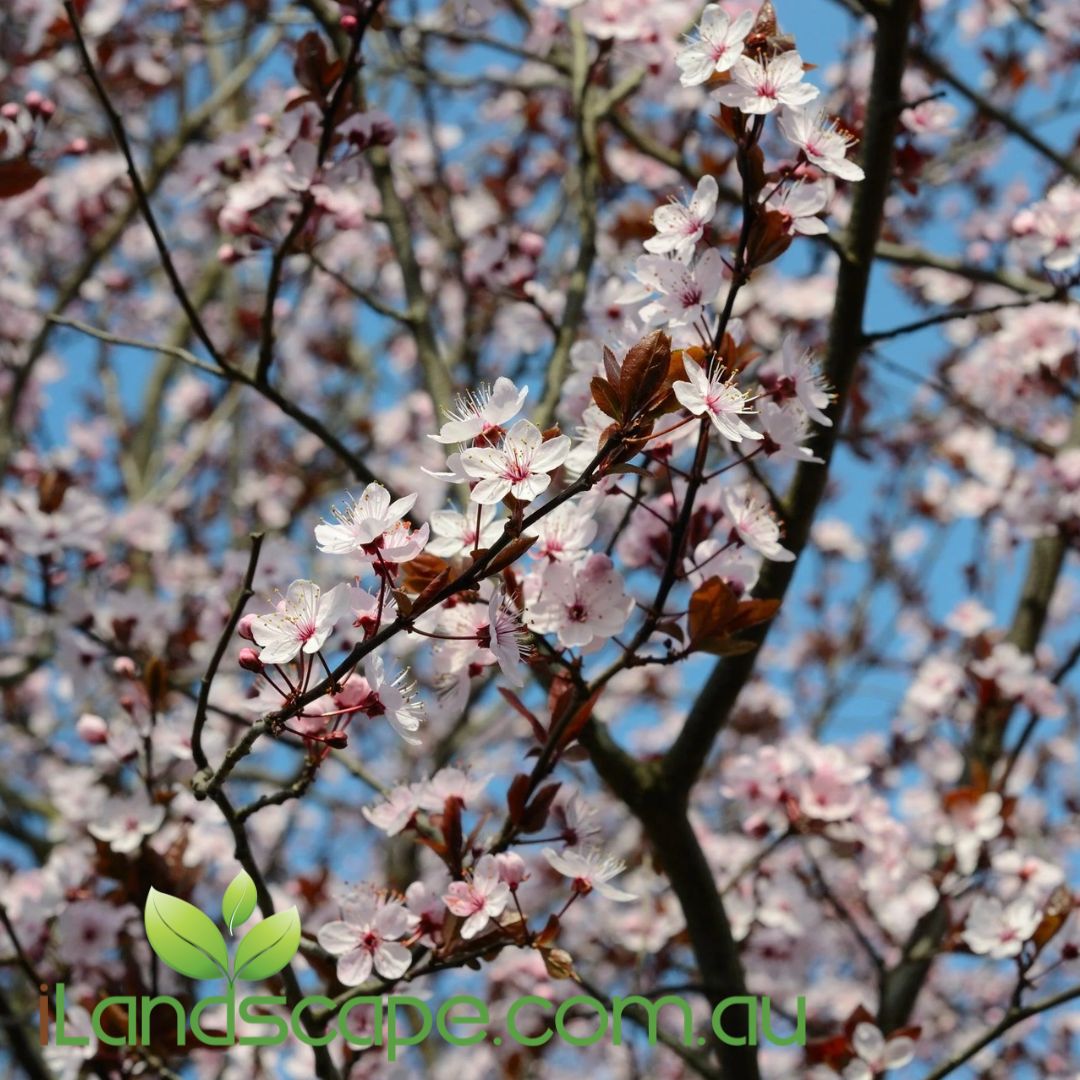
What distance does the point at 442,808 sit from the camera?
1.74 meters

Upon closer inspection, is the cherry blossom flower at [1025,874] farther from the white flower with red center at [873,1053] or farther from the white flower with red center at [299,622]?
the white flower with red center at [299,622]

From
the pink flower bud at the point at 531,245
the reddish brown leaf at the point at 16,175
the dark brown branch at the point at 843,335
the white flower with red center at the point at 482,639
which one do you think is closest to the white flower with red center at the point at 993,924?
the dark brown branch at the point at 843,335

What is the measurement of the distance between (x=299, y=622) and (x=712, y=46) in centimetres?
86

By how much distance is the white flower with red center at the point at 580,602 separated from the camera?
1.49m

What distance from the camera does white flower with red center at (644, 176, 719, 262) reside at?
147 centimetres

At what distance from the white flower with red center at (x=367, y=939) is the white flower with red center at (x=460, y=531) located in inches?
18.9

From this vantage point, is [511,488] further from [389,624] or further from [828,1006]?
[828,1006]

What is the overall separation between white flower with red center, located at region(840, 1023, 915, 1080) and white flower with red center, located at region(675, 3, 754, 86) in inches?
58.6

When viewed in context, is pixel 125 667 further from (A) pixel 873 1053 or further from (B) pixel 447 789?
→ (A) pixel 873 1053

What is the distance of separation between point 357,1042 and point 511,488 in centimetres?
105

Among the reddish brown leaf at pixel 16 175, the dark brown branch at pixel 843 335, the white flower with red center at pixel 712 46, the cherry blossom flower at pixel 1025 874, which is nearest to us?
the white flower with red center at pixel 712 46

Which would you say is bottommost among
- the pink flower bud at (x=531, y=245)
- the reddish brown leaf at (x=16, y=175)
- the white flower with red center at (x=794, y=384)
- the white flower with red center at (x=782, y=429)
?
the white flower with red center at (x=782, y=429)

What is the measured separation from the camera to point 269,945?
5.16 feet

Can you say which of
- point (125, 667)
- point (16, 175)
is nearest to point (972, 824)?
point (125, 667)
